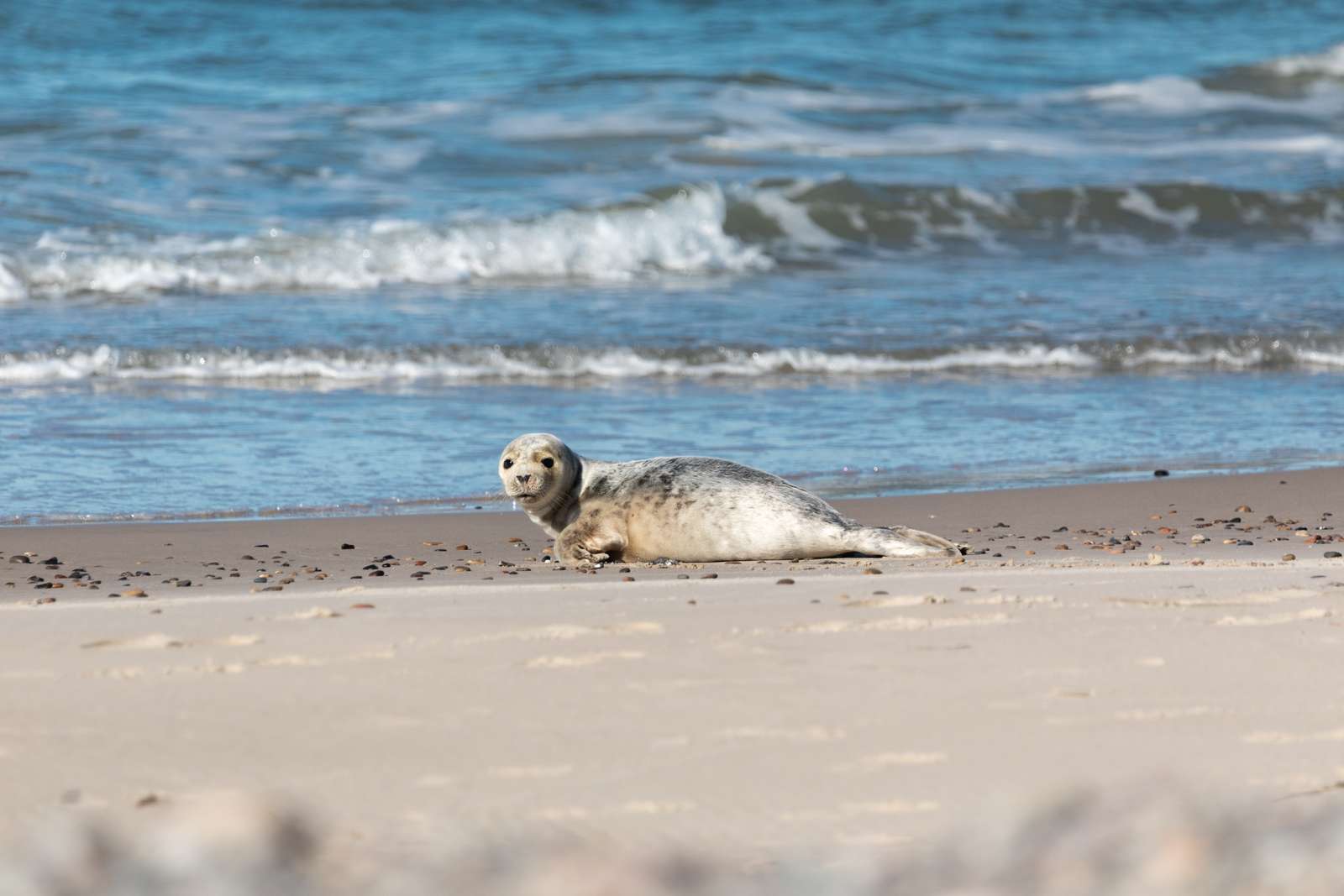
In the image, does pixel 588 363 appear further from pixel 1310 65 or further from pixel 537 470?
pixel 1310 65

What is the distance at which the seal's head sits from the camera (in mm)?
5832

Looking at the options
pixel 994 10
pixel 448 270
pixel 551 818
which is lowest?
pixel 551 818

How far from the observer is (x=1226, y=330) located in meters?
10.6

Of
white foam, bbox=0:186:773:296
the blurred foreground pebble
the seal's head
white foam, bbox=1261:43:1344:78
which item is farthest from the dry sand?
white foam, bbox=1261:43:1344:78

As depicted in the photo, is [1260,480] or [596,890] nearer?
[596,890]

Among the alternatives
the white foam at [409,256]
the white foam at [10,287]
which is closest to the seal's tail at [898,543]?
the white foam at [409,256]

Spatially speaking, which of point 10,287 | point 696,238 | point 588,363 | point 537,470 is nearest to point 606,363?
point 588,363

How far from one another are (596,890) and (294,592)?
2.67 metres

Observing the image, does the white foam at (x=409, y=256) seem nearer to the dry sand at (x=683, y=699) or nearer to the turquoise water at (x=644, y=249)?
the turquoise water at (x=644, y=249)

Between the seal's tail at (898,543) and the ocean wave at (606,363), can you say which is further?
the ocean wave at (606,363)

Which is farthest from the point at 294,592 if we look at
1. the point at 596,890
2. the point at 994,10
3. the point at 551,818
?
the point at 994,10

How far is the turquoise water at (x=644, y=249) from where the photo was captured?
26.1ft

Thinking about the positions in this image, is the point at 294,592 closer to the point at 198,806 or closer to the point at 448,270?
the point at 198,806

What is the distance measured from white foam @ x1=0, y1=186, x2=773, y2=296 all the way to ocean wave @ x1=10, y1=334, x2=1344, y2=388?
280cm
